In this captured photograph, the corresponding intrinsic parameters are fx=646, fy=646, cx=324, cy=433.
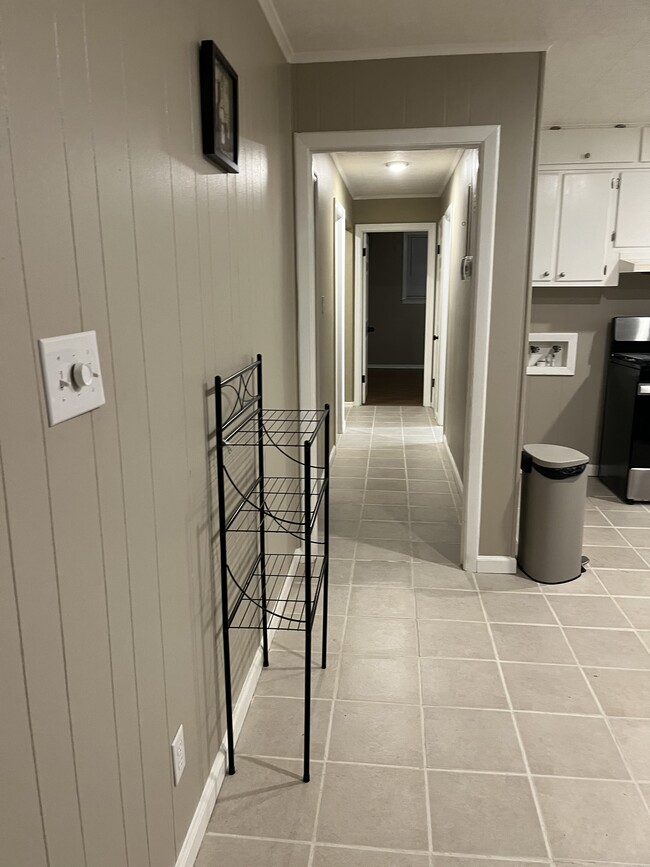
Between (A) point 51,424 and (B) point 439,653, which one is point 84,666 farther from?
(B) point 439,653

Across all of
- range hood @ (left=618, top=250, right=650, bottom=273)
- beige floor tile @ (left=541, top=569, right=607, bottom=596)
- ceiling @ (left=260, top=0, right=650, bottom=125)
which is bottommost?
beige floor tile @ (left=541, top=569, right=607, bottom=596)

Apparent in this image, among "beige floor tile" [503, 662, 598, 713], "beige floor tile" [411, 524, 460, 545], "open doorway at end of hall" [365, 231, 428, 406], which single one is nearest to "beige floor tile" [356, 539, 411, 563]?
"beige floor tile" [411, 524, 460, 545]

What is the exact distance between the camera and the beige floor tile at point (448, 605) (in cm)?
291

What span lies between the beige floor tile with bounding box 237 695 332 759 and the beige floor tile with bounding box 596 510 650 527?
8.40 ft

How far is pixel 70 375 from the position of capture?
3.19ft

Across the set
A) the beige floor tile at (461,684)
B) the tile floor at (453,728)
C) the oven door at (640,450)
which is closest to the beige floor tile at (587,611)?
the tile floor at (453,728)

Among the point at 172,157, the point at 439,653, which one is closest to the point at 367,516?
the point at 439,653

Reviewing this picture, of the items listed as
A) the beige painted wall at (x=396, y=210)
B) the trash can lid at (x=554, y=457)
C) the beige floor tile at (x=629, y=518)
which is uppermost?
the beige painted wall at (x=396, y=210)

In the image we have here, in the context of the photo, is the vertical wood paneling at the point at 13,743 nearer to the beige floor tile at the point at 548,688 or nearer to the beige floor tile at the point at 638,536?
the beige floor tile at the point at 548,688

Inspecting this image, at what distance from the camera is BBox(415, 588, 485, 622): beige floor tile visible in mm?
2906

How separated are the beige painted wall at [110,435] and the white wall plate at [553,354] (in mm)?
3447

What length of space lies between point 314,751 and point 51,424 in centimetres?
157

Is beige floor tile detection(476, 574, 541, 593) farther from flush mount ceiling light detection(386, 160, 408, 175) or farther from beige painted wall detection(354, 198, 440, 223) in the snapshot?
beige painted wall detection(354, 198, 440, 223)

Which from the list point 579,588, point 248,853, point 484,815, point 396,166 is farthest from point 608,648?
point 396,166
